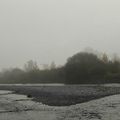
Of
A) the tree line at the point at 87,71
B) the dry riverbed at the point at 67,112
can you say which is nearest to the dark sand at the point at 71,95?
the dry riverbed at the point at 67,112

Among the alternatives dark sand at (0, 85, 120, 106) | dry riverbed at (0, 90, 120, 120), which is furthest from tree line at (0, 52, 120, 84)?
dry riverbed at (0, 90, 120, 120)

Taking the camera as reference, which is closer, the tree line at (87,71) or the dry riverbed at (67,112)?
the dry riverbed at (67,112)

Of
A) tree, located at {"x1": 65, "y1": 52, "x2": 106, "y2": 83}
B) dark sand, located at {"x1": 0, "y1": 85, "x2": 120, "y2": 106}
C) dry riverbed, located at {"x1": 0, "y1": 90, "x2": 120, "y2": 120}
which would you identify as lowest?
dry riverbed, located at {"x1": 0, "y1": 90, "x2": 120, "y2": 120}

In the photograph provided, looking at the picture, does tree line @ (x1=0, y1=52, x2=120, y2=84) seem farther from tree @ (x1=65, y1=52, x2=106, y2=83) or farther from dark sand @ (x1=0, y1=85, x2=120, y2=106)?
dark sand @ (x1=0, y1=85, x2=120, y2=106)

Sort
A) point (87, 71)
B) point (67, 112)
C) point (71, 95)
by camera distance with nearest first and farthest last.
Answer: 1. point (67, 112)
2. point (71, 95)
3. point (87, 71)

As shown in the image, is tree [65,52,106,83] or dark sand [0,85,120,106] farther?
tree [65,52,106,83]

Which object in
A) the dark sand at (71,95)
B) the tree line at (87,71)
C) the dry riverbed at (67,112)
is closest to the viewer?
the dry riverbed at (67,112)

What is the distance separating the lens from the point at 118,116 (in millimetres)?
23969

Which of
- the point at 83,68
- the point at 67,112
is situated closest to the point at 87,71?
the point at 83,68

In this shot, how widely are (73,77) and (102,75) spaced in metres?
14.2

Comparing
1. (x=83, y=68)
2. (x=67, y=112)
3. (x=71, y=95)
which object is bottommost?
(x=67, y=112)

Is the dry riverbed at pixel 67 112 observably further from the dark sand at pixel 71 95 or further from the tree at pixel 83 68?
the tree at pixel 83 68

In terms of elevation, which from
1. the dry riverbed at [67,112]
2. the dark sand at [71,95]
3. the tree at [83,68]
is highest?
the tree at [83,68]

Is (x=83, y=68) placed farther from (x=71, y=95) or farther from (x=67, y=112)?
(x=67, y=112)
